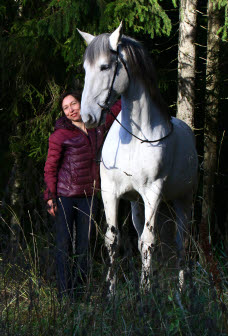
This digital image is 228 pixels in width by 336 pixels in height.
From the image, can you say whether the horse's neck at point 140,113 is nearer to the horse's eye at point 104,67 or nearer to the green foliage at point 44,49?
the horse's eye at point 104,67

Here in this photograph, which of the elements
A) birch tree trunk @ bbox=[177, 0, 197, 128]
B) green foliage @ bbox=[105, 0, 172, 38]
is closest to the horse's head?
green foliage @ bbox=[105, 0, 172, 38]

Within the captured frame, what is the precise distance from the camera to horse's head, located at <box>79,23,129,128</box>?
4.25 meters

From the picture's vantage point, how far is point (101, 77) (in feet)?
14.2

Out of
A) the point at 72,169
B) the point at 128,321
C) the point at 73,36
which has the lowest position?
the point at 128,321

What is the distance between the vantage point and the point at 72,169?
17.1 feet

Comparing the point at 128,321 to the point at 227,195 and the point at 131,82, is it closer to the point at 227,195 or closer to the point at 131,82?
the point at 131,82

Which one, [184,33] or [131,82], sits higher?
[184,33]

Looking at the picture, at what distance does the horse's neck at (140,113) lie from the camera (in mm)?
4551

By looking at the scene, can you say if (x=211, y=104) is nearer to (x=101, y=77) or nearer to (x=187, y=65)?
(x=187, y=65)

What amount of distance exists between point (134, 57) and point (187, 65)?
3.87 m

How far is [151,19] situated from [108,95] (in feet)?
11.9

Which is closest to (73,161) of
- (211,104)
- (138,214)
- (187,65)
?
(138,214)

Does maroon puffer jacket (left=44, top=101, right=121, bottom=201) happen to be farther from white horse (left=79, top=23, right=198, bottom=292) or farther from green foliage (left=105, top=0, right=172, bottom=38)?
green foliage (left=105, top=0, right=172, bottom=38)

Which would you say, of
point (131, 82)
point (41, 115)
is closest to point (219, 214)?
point (41, 115)
